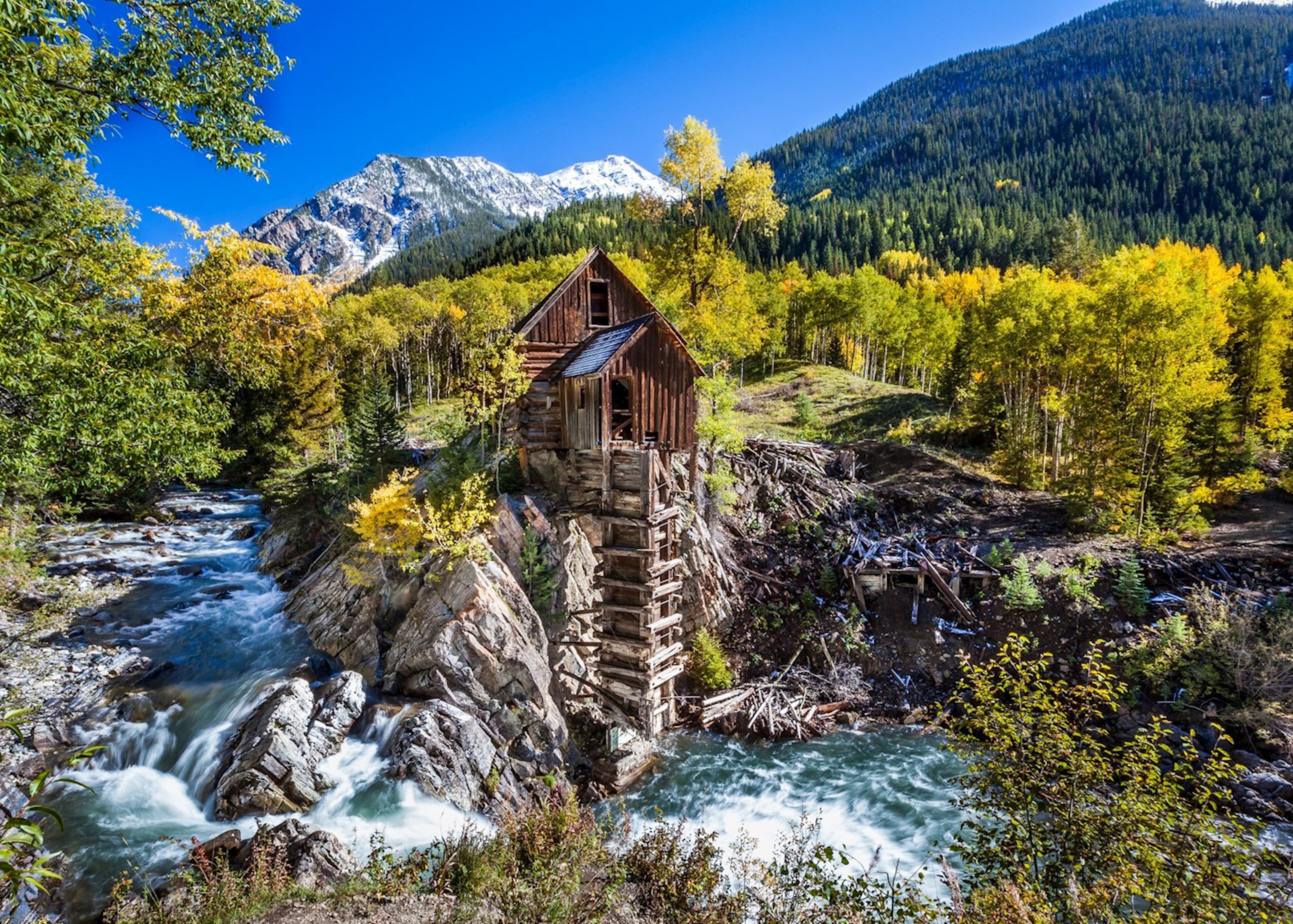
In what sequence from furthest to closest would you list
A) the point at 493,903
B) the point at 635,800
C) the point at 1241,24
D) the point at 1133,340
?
the point at 1241,24 < the point at 1133,340 < the point at 635,800 < the point at 493,903

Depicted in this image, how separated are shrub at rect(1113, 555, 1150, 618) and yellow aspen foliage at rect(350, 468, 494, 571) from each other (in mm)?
20355

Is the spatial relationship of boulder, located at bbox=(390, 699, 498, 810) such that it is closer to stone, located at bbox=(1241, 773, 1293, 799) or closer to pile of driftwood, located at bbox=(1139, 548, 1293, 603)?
stone, located at bbox=(1241, 773, 1293, 799)

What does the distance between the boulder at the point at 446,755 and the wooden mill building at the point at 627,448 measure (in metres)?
5.19

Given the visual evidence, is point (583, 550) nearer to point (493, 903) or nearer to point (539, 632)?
point (539, 632)

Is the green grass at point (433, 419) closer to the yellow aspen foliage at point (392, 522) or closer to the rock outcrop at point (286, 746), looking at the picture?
the yellow aspen foliage at point (392, 522)

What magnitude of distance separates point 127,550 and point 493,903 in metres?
26.4

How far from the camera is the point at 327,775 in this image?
14.0 metres

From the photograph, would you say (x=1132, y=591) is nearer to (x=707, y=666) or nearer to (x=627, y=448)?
(x=707, y=666)

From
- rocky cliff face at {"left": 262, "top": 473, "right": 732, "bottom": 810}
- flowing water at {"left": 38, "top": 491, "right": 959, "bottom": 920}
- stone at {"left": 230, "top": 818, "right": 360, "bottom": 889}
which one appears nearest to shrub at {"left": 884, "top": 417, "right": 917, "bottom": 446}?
rocky cliff face at {"left": 262, "top": 473, "right": 732, "bottom": 810}

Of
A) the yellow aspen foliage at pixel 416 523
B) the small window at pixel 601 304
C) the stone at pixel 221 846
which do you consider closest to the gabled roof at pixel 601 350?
the small window at pixel 601 304

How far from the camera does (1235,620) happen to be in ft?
57.5

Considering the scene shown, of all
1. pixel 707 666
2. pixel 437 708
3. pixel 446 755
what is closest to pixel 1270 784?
pixel 707 666

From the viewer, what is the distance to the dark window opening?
2049 centimetres

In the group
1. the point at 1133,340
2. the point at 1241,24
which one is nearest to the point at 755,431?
the point at 1133,340
